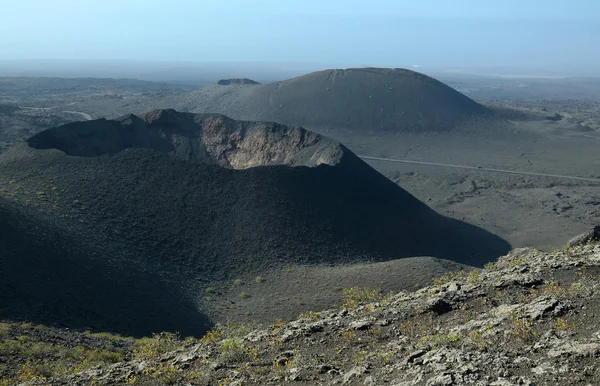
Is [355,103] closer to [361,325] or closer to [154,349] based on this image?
[154,349]

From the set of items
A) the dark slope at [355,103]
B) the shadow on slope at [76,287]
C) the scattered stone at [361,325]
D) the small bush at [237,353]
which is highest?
the dark slope at [355,103]

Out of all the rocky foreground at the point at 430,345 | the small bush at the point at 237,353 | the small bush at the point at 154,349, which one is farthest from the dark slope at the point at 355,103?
the small bush at the point at 237,353

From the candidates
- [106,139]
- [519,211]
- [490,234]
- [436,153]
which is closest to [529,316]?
[490,234]

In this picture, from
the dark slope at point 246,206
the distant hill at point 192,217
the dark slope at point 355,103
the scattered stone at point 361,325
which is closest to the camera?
the scattered stone at point 361,325

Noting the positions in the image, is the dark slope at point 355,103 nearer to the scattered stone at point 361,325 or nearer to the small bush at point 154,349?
the small bush at point 154,349

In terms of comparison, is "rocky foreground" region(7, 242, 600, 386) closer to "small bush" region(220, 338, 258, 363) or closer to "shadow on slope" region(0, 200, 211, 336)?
"small bush" region(220, 338, 258, 363)

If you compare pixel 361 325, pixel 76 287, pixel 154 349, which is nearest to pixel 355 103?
pixel 76 287

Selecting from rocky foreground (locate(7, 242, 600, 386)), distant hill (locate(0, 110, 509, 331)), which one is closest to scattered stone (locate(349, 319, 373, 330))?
rocky foreground (locate(7, 242, 600, 386))
